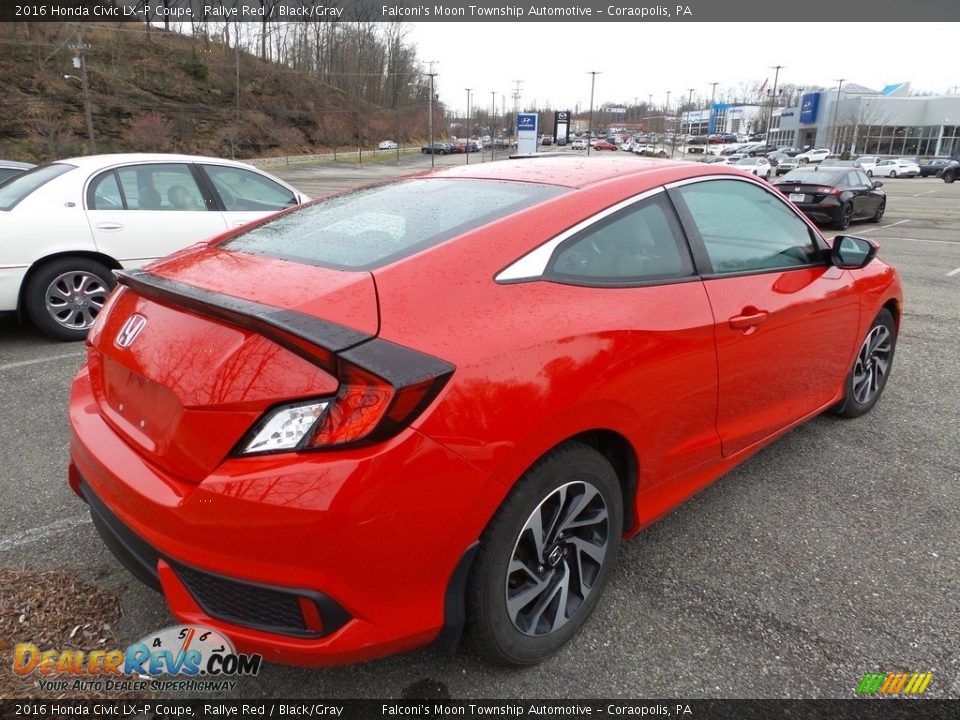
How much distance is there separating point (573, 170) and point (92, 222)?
15.2ft

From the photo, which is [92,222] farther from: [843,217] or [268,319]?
[843,217]

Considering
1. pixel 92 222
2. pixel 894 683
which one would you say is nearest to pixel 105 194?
pixel 92 222

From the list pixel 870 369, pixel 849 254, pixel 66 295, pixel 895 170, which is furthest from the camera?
pixel 895 170

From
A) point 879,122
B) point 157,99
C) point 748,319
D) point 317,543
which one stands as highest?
point 879,122

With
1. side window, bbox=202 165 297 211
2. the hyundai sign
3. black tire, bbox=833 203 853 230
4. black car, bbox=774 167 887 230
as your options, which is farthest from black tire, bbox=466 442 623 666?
the hyundai sign

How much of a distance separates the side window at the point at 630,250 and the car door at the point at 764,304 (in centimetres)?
12

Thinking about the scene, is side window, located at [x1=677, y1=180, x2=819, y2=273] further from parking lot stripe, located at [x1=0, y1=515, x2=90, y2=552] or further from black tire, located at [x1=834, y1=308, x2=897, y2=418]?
parking lot stripe, located at [x1=0, y1=515, x2=90, y2=552]

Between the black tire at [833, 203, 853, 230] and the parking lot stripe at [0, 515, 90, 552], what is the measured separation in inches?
618

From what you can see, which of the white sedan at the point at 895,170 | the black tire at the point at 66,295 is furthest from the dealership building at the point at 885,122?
the black tire at the point at 66,295

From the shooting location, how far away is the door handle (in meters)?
2.55

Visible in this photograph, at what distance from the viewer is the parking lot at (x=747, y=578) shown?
6.73ft

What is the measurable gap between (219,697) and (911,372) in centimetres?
534

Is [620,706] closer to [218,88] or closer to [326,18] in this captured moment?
[218,88]

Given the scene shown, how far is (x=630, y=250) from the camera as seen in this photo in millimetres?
2330
